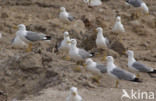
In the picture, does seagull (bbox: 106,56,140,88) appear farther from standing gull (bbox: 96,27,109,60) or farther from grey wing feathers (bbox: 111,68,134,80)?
standing gull (bbox: 96,27,109,60)

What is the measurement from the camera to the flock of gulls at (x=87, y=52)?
9.42 m

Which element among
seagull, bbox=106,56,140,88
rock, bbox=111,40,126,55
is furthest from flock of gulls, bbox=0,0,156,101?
rock, bbox=111,40,126,55

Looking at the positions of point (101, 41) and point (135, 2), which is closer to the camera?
point (101, 41)

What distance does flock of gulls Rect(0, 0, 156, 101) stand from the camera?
9420 mm

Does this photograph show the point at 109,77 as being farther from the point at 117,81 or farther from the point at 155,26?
the point at 155,26

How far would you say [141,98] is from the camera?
8.73 m

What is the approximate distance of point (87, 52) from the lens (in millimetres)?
10922

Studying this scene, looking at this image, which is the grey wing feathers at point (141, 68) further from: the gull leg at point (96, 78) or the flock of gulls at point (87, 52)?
the gull leg at point (96, 78)

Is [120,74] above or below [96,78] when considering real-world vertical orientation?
above

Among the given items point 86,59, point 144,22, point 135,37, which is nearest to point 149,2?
point 144,22

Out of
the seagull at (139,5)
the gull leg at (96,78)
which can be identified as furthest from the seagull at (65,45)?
the seagull at (139,5)

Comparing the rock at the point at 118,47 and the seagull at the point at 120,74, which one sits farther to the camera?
the rock at the point at 118,47

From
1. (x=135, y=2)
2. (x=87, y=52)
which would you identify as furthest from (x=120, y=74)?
(x=135, y=2)

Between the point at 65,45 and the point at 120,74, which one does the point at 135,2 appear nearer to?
the point at 65,45
